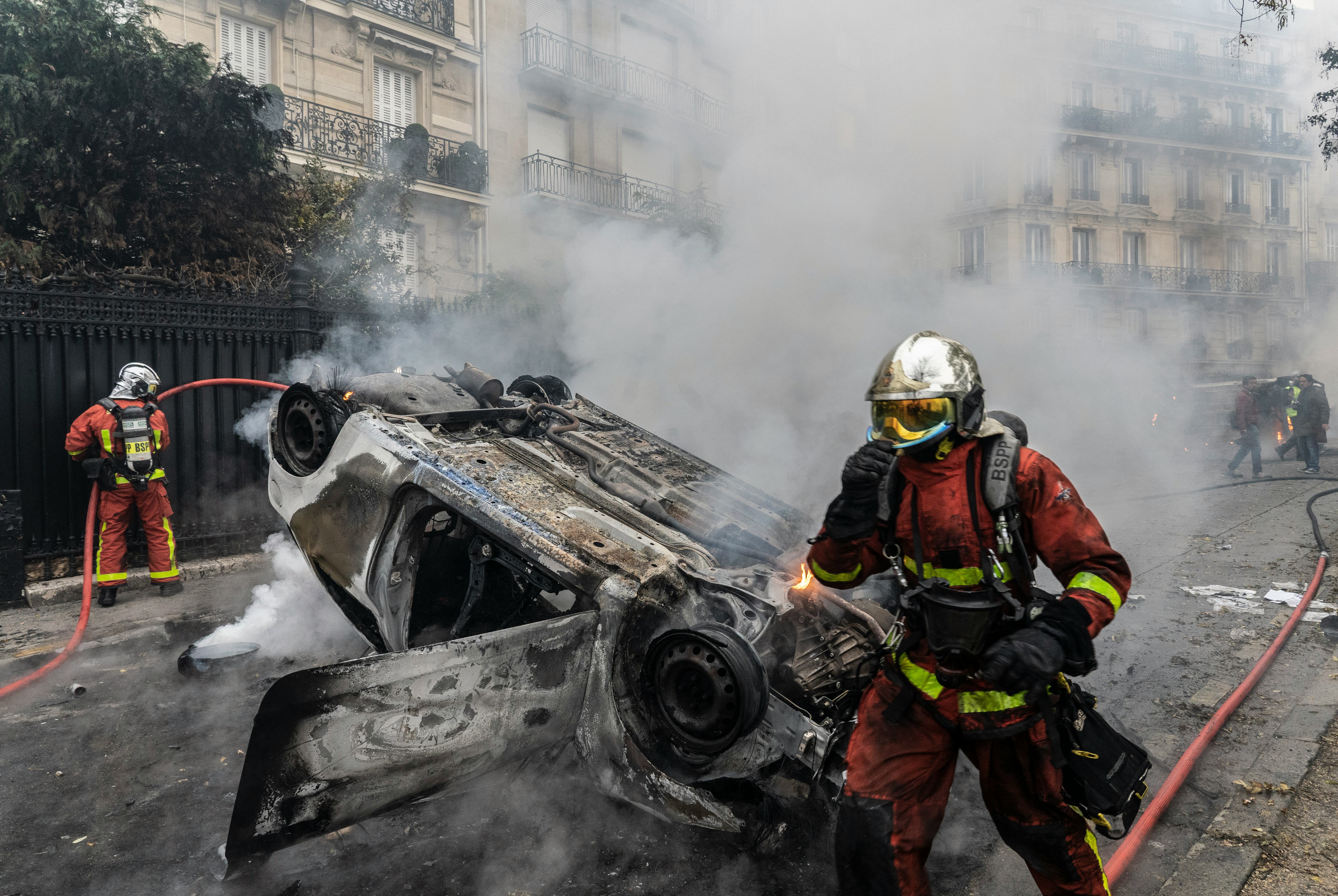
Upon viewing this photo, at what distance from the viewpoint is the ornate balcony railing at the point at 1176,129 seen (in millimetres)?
15297

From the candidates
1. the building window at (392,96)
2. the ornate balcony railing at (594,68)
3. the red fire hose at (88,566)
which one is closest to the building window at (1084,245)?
the ornate balcony railing at (594,68)

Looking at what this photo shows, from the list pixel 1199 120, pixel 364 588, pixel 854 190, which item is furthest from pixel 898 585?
pixel 1199 120

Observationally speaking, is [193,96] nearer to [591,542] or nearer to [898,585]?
[591,542]

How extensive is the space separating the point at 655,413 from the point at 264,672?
499cm

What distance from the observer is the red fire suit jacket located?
2.07m

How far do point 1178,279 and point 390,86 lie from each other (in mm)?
19605

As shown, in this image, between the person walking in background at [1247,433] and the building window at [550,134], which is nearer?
the person walking in background at [1247,433]

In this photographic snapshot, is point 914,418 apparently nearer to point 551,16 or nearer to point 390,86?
point 390,86

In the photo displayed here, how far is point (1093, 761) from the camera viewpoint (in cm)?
214

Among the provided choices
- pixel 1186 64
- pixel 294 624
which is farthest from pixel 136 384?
pixel 1186 64

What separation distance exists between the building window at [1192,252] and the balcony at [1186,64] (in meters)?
4.06

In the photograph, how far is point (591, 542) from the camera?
3.12 metres

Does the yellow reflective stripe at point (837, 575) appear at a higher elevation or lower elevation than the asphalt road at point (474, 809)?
higher

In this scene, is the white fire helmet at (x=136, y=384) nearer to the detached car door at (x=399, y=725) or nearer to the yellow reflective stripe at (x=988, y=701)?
the detached car door at (x=399, y=725)
